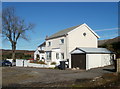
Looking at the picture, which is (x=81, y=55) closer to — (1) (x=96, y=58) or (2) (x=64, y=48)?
(1) (x=96, y=58)

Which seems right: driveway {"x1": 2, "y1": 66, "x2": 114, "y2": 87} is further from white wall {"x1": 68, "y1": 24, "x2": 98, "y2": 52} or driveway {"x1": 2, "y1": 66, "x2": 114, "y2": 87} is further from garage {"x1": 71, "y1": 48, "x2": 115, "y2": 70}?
white wall {"x1": 68, "y1": 24, "x2": 98, "y2": 52}

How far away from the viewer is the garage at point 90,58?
24.0 m

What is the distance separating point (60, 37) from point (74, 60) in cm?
878

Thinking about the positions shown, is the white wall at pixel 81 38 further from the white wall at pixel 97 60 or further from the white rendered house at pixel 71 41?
the white wall at pixel 97 60

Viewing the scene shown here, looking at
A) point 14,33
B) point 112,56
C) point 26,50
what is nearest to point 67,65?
point 112,56

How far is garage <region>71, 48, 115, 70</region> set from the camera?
78.6 ft

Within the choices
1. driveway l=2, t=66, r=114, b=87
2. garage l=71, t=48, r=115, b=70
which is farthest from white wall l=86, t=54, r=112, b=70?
driveway l=2, t=66, r=114, b=87

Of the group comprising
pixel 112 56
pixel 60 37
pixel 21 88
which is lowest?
pixel 21 88

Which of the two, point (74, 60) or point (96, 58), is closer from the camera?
point (96, 58)

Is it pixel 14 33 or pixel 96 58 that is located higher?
pixel 14 33

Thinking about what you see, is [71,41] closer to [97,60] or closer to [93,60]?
[97,60]

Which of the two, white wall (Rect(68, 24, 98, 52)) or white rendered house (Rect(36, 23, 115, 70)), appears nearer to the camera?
white rendered house (Rect(36, 23, 115, 70))

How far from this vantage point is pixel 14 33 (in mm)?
44562

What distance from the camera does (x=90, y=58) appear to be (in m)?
24.0
